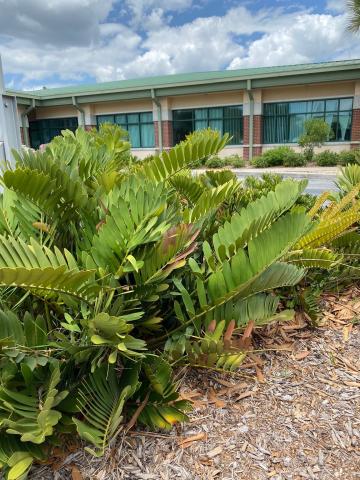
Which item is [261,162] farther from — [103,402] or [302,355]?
[103,402]

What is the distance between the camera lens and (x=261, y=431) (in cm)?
202

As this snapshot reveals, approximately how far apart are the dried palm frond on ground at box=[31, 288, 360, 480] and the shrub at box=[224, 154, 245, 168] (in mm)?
19577

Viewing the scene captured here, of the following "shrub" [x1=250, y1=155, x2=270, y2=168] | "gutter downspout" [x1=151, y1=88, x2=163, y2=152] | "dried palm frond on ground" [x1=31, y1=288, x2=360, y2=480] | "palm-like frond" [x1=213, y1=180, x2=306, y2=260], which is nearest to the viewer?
"dried palm frond on ground" [x1=31, y1=288, x2=360, y2=480]

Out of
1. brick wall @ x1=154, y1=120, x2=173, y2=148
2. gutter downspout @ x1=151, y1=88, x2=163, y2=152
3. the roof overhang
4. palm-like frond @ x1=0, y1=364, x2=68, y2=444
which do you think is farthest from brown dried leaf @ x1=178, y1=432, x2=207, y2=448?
brick wall @ x1=154, y1=120, x2=173, y2=148

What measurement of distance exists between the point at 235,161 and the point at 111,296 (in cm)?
2077

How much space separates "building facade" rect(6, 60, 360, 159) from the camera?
21.4m

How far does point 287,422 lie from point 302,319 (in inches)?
40.3

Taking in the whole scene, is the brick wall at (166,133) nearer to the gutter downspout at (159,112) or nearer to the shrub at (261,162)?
the gutter downspout at (159,112)

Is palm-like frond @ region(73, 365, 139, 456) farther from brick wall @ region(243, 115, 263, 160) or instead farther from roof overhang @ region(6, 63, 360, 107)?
brick wall @ region(243, 115, 263, 160)

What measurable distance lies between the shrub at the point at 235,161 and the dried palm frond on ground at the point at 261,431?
1958 cm

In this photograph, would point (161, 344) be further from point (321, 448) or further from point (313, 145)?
point (313, 145)

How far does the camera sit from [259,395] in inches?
88.8

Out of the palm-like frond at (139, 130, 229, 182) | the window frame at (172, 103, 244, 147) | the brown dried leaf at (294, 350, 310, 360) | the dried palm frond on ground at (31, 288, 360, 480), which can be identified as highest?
the window frame at (172, 103, 244, 147)

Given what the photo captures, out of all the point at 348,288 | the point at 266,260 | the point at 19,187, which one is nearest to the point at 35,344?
the point at 19,187
